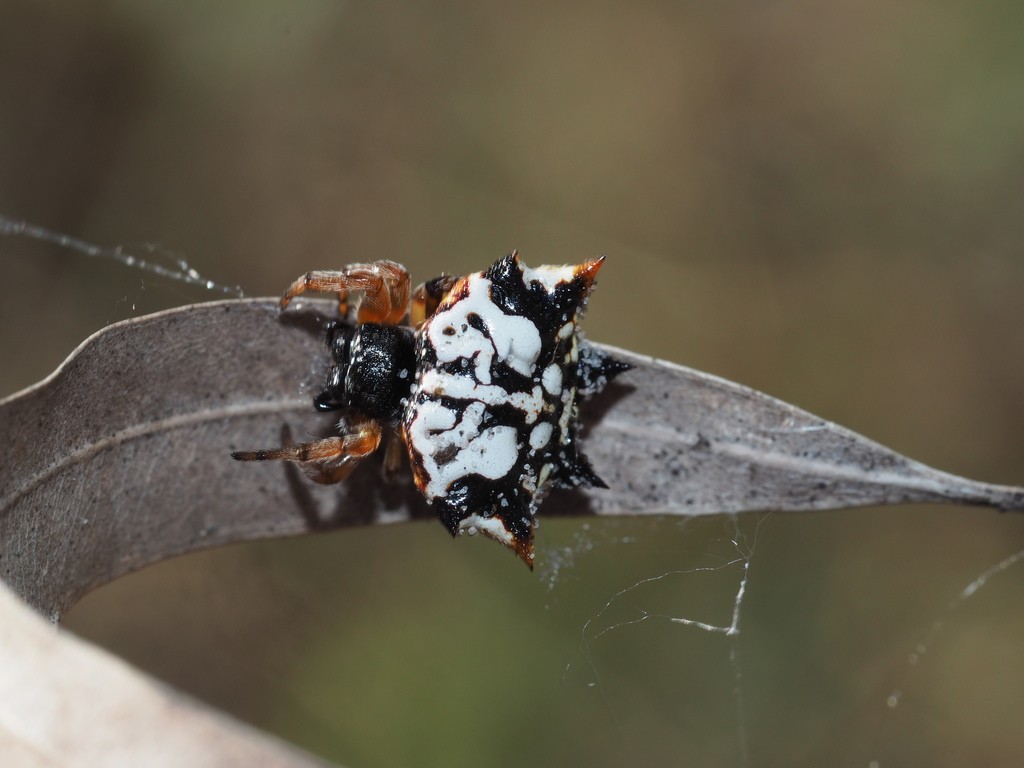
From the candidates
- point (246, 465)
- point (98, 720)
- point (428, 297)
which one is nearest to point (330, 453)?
point (246, 465)

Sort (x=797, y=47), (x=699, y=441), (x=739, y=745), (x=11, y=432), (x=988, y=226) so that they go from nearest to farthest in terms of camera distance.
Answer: (x=11, y=432) → (x=699, y=441) → (x=739, y=745) → (x=988, y=226) → (x=797, y=47)

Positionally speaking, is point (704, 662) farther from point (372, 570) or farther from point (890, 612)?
point (372, 570)

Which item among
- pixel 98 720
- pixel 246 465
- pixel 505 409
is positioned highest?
pixel 505 409

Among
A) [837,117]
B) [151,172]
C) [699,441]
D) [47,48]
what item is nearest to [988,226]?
[837,117]

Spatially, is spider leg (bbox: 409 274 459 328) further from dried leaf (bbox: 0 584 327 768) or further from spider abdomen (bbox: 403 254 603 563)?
dried leaf (bbox: 0 584 327 768)

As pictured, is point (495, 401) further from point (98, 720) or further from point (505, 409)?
point (98, 720)

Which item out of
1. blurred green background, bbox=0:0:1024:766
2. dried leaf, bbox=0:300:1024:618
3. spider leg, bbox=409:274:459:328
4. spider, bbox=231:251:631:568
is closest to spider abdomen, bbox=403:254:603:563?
spider, bbox=231:251:631:568
